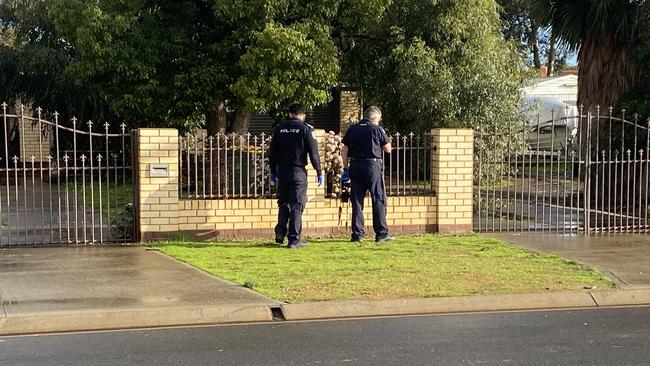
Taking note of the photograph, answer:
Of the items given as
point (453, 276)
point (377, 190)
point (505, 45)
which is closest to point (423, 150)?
point (377, 190)

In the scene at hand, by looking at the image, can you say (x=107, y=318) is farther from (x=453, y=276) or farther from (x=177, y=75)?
(x=177, y=75)

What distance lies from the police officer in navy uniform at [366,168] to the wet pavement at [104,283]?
8.43 ft

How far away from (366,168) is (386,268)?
6.24ft

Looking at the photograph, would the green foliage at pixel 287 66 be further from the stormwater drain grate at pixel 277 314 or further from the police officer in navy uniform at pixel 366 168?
the stormwater drain grate at pixel 277 314

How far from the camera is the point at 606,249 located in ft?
34.0

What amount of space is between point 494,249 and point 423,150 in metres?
2.15

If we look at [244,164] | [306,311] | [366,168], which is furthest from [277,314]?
[244,164]

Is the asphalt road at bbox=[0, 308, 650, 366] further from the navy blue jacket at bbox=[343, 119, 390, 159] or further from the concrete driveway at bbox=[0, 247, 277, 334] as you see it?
the navy blue jacket at bbox=[343, 119, 390, 159]

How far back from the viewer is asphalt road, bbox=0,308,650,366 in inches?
224

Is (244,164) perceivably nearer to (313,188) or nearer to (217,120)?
(313,188)

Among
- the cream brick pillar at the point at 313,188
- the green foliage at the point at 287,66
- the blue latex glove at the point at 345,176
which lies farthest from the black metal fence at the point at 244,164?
the green foliage at the point at 287,66

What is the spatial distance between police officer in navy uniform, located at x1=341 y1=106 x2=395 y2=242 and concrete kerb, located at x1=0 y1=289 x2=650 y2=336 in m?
3.03

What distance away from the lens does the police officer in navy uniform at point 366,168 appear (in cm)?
1021

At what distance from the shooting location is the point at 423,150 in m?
11.6
